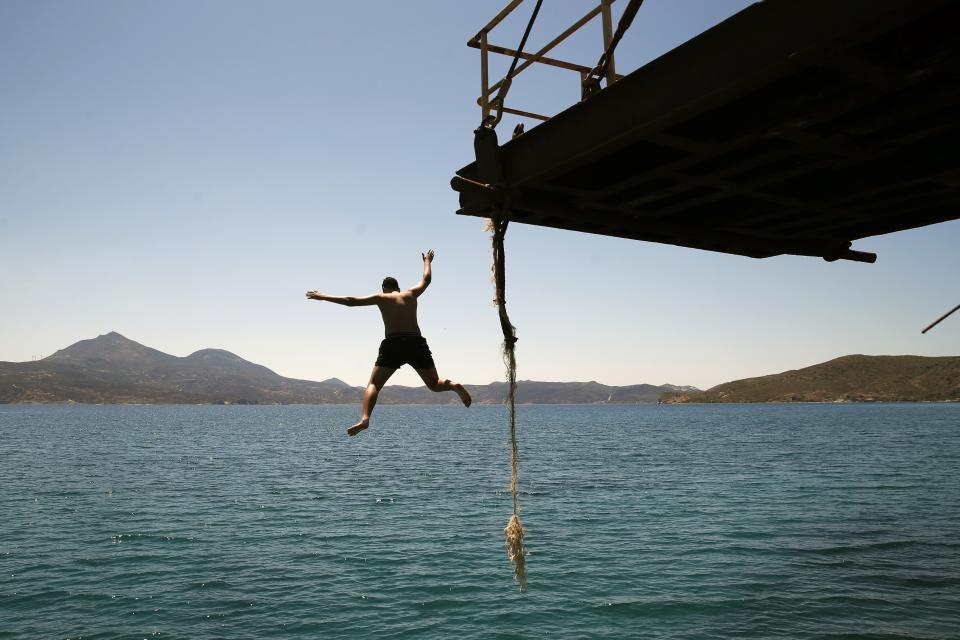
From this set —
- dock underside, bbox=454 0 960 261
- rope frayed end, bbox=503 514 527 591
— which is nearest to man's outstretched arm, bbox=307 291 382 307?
dock underside, bbox=454 0 960 261

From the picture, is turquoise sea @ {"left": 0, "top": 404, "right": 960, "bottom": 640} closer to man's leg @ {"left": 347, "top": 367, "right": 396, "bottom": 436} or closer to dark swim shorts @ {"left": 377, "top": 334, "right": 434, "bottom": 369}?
man's leg @ {"left": 347, "top": 367, "right": 396, "bottom": 436}

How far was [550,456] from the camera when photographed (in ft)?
200

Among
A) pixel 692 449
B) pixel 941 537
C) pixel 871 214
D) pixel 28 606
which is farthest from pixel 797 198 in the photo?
pixel 692 449

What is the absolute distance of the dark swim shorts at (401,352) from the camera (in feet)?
24.1

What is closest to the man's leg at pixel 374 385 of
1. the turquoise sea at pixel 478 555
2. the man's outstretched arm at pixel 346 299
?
the man's outstretched arm at pixel 346 299

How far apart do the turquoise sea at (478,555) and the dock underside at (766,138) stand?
1076cm

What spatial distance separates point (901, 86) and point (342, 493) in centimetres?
3604

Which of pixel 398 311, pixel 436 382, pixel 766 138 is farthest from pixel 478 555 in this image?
pixel 766 138

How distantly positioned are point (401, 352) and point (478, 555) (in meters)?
16.9

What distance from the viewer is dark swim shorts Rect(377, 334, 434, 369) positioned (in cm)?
734

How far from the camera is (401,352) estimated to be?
736 cm

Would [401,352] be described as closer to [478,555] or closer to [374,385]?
[374,385]

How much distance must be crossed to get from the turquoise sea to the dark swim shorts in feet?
33.7

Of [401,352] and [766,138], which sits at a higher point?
[766,138]
